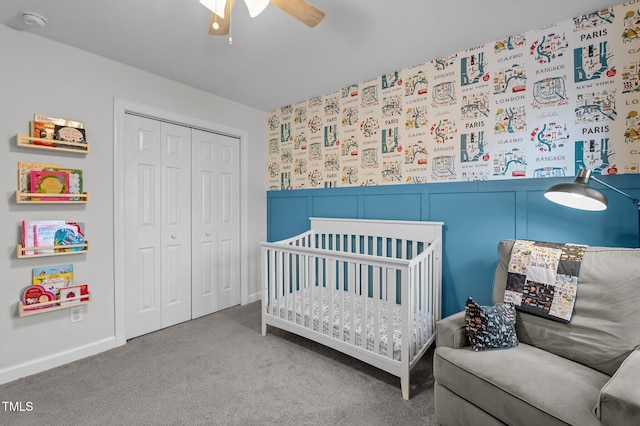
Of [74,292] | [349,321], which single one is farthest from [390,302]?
[74,292]

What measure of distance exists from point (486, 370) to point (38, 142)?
2.96 metres

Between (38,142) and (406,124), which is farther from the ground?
(406,124)

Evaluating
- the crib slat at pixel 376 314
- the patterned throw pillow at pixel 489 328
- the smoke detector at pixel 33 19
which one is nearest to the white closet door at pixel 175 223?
the smoke detector at pixel 33 19

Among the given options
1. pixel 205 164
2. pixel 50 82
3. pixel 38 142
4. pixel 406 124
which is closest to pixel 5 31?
pixel 50 82

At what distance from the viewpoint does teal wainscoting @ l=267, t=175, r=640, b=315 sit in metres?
1.82

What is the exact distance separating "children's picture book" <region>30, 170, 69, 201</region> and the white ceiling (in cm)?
95

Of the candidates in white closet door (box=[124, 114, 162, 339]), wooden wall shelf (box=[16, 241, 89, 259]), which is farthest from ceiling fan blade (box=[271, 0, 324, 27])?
wooden wall shelf (box=[16, 241, 89, 259])

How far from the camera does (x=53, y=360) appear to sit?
2.16 m

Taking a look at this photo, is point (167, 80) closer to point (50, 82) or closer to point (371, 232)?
point (50, 82)

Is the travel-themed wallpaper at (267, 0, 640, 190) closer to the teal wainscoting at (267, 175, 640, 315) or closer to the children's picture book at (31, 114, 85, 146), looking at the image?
the teal wainscoting at (267, 175, 640, 315)

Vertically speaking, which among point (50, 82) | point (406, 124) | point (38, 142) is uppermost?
point (50, 82)

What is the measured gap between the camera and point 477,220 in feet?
7.43

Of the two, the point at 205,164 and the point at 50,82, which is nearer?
the point at 50,82

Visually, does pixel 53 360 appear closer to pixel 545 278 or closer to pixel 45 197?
pixel 45 197
